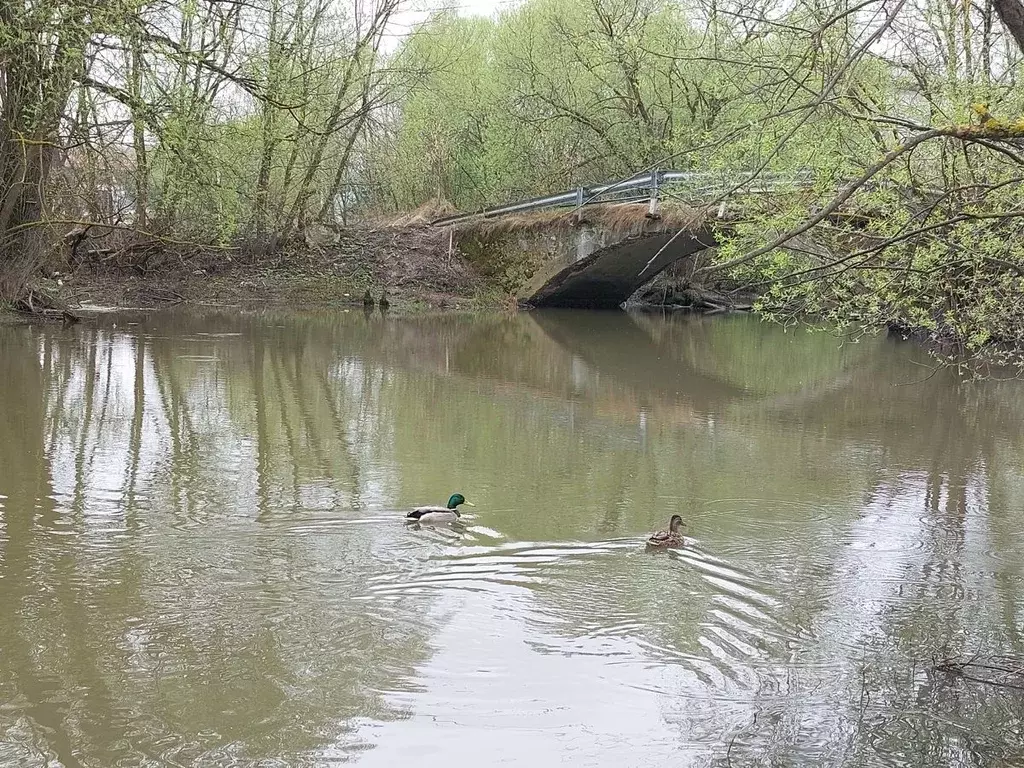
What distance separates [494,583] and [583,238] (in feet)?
75.1

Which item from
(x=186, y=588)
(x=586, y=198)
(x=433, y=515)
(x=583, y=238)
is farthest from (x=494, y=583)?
(x=583, y=238)

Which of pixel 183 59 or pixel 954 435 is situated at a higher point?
pixel 183 59

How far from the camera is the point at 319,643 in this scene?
477cm

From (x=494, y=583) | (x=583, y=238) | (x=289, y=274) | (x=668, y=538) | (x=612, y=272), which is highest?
(x=583, y=238)

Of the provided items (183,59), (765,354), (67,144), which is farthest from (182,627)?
(765,354)

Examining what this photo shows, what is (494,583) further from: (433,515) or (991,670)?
(991,670)

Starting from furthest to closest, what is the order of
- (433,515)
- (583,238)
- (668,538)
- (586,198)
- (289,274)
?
(289,274) → (583,238) → (586,198) → (433,515) → (668,538)

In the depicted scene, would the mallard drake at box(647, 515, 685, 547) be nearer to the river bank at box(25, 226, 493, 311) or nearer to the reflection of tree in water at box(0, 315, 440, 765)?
the reflection of tree in water at box(0, 315, 440, 765)

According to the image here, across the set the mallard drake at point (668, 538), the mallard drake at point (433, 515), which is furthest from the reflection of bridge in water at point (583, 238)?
the mallard drake at point (433, 515)

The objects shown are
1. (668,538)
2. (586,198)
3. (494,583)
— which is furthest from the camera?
(586,198)

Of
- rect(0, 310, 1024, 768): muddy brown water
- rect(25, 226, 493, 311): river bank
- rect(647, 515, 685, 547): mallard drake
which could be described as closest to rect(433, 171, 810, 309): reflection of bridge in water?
rect(25, 226, 493, 311): river bank

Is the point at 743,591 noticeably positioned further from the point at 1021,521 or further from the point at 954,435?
the point at 954,435

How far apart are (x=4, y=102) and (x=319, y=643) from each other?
12.2 m

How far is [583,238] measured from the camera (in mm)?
27984
